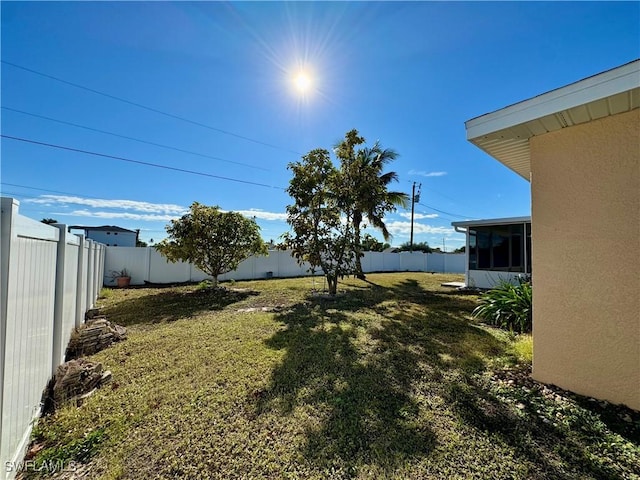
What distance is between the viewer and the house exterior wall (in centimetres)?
1975

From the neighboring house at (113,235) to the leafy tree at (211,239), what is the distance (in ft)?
47.9

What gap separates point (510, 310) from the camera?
5.62m

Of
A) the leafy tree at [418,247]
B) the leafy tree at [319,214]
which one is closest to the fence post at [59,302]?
the leafy tree at [319,214]

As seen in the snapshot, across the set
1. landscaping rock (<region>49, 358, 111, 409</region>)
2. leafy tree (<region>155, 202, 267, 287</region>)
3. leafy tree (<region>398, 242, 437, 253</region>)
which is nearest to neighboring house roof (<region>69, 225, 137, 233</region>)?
leafy tree (<region>155, 202, 267, 287</region>)

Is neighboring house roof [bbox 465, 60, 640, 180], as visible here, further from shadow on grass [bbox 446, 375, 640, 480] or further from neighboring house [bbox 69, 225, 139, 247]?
neighboring house [bbox 69, 225, 139, 247]

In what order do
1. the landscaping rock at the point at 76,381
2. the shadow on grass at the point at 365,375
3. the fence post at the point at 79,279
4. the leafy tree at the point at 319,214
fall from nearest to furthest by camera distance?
the shadow on grass at the point at 365,375 → the landscaping rock at the point at 76,381 → the fence post at the point at 79,279 → the leafy tree at the point at 319,214

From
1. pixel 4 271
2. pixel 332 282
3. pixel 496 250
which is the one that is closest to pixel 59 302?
pixel 4 271

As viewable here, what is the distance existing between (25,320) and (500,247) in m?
13.9

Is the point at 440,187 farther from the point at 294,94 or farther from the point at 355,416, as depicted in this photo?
the point at 355,416

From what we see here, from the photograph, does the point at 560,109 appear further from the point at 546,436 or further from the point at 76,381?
the point at 76,381

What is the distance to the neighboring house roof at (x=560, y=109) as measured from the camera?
2.35 meters

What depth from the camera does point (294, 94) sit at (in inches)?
376

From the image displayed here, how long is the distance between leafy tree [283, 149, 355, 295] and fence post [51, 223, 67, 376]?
5974 mm

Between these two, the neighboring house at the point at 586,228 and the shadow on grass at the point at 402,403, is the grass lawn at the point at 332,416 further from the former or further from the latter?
the neighboring house at the point at 586,228
